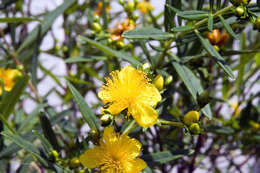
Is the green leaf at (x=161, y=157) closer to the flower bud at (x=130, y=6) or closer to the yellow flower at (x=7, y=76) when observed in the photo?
the flower bud at (x=130, y=6)

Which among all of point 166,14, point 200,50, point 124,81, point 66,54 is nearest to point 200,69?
point 200,50

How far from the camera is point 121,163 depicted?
0.81m

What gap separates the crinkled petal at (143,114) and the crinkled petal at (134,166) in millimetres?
114

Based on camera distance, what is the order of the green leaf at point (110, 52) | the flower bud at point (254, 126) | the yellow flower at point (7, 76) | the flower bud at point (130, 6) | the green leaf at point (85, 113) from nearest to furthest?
the green leaf at point (85, 113), the green leaf at point (110, 52), the flower bud at point (130, 6), the flower bud at point (254, 126), the yellow flower at point (7, 76)

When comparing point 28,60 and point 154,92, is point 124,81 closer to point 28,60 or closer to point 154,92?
point 154,92

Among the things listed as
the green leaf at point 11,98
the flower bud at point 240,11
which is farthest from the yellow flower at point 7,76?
the flower bud at point 240,11

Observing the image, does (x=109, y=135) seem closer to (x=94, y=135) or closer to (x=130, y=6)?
(x=94, y=135)

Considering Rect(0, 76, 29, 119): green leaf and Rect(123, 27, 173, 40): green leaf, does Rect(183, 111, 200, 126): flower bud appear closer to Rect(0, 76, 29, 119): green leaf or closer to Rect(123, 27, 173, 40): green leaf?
Rect(123, 27, 173, 40): green leaf

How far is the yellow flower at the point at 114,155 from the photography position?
2.60ft

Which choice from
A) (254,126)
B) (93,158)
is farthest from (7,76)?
(254,126)

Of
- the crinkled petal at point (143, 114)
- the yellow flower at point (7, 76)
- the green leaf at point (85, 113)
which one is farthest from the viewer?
the yellow flower at point (7, 76)

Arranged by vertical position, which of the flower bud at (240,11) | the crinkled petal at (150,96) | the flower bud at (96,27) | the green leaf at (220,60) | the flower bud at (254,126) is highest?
the flower bud at (240,11)

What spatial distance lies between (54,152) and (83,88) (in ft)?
2.57

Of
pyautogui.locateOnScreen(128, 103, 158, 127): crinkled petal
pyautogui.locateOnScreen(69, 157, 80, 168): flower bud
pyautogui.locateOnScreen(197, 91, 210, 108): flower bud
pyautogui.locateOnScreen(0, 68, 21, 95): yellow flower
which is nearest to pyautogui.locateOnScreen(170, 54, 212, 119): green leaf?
pyautogui.locateOnScreen(197, 91, 210, 108): flower bud
